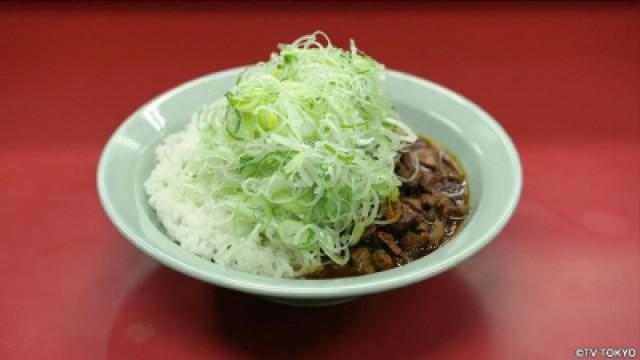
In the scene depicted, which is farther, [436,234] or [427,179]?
[427,179]

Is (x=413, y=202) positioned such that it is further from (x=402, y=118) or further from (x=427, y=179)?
(x=402, y=118)

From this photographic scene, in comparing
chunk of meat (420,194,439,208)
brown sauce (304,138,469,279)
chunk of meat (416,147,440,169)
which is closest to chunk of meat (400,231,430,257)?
brown sauce (304,138,469,279)

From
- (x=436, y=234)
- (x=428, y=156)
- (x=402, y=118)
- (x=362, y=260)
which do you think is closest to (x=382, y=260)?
(x=362, y=260)

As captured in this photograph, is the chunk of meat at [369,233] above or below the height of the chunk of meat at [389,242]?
above

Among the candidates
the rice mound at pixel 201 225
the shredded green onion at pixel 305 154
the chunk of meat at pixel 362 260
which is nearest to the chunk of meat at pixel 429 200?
the shredded green onion at pixel 305 154

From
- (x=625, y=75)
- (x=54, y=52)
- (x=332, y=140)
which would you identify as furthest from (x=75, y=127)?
(x=625, y=75)

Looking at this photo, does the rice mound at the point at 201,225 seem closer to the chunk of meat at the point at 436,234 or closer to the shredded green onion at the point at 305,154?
the shredded green onion at the point at 305,154
